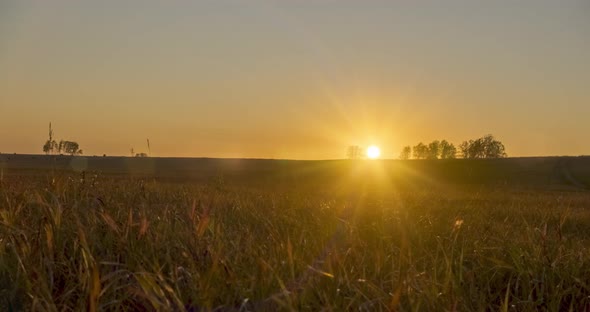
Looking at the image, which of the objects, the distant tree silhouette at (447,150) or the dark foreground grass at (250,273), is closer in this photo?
the dark foreground grass at (250,273)

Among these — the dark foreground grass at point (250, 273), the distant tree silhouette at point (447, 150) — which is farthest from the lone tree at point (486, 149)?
the dark foreground grass at point (250, 273)

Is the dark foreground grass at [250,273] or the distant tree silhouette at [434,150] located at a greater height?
the distant tree silhouette at [434,150]

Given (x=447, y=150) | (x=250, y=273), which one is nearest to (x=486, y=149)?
(x=447, y=150)

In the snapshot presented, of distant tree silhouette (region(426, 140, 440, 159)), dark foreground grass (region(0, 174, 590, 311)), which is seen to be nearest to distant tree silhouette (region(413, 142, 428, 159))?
distant tree silhouette (region(426, 140, 440, 159))

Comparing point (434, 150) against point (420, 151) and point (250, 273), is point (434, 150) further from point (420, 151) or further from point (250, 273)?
point (250, 273)

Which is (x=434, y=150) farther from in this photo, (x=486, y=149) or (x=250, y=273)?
(x=250, y=273)

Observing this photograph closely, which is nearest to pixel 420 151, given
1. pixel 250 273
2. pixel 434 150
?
pixel 434 150

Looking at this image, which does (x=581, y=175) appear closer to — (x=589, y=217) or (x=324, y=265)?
(x=589, y=217)

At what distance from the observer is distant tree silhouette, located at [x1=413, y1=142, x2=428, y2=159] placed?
5320 inches

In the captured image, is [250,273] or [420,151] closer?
[250,273]

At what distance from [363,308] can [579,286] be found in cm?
159

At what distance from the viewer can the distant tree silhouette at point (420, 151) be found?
443 feet

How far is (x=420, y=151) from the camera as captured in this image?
136250 mm

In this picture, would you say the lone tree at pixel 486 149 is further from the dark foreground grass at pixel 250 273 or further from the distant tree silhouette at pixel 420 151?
the dark foreground grass at pixel 250 273
